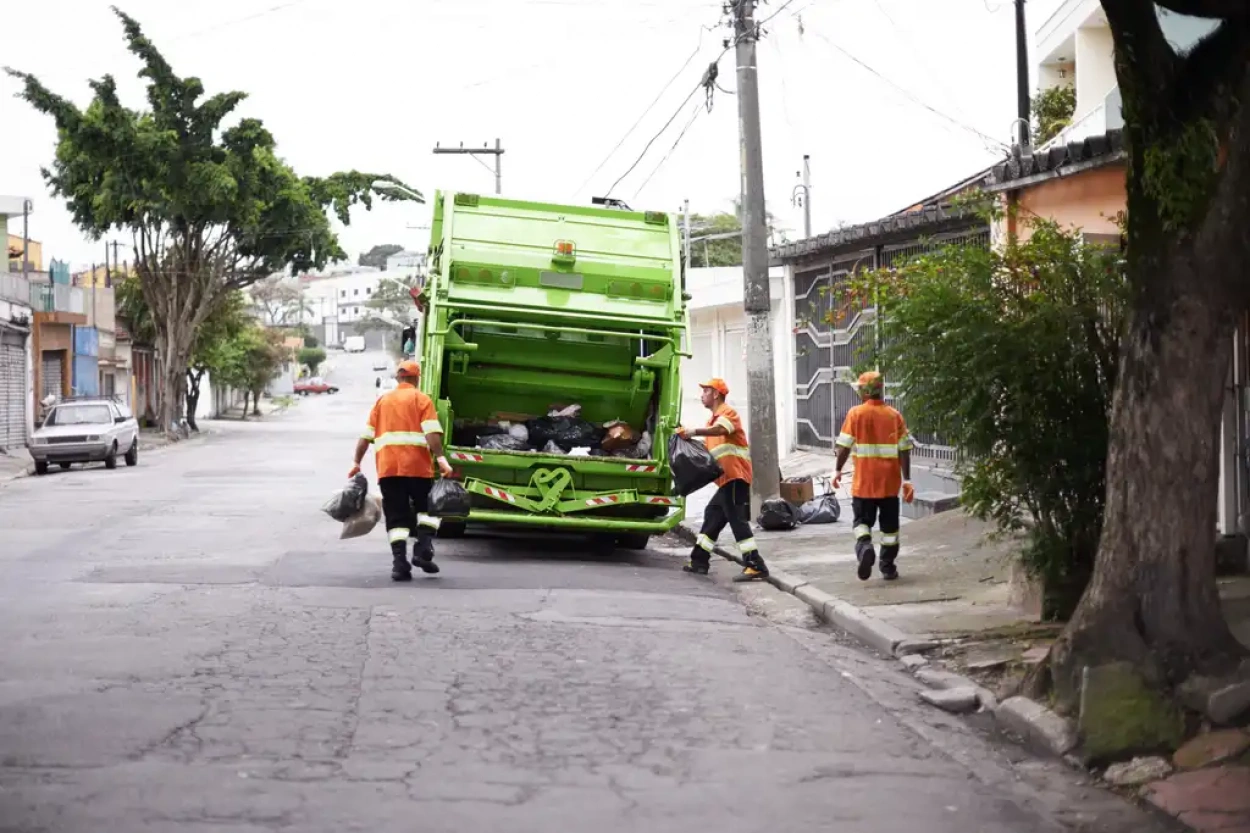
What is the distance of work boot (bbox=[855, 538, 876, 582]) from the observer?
463 inches

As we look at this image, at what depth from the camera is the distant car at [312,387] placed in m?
104

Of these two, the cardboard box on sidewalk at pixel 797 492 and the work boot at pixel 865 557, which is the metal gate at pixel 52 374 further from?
the work boot at pixel 865 557

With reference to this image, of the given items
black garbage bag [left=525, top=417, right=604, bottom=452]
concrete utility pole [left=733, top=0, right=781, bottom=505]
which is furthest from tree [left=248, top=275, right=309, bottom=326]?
black garbage bag [left=525, top=417, right=604, bottom=452]

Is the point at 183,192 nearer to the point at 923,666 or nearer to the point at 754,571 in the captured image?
the point at 754,571

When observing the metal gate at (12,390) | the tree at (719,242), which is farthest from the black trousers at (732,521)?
the tree at (719,242)

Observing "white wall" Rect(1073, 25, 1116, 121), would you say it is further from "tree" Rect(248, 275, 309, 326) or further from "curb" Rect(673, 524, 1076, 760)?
"tree" Rect(248, 275, 309, 326)

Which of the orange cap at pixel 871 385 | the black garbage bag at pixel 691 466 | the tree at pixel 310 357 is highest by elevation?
the tree at pixel 310 357

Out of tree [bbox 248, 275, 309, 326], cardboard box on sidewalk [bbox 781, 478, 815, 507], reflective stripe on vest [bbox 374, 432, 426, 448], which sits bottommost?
cardboard box on sidewalk [bbox 781, 478, 815, 507]

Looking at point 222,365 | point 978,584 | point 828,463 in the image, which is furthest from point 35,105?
point 978,584

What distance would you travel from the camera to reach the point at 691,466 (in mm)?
12797

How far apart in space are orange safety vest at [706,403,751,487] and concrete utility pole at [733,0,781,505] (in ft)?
12.0

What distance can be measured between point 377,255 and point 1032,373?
166 m

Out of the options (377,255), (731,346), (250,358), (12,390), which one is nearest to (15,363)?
(12,390)

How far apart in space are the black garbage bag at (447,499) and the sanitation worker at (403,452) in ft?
3.82
